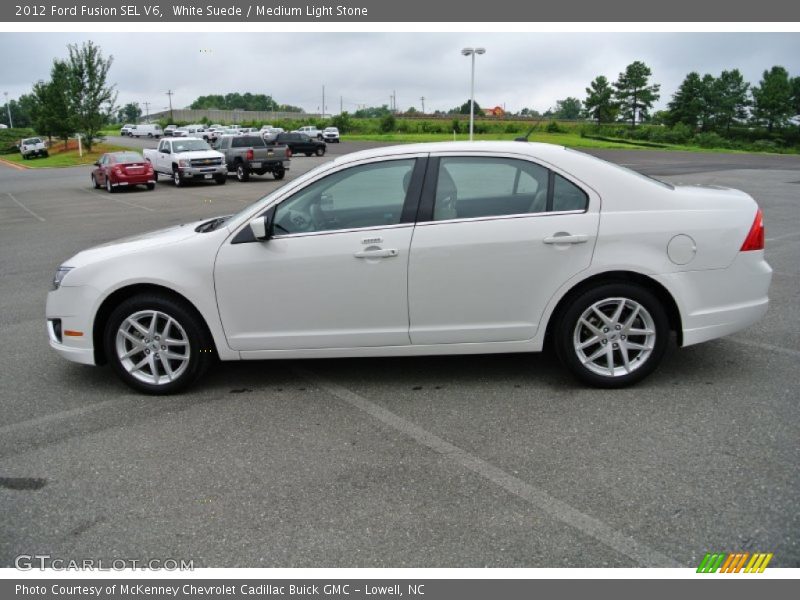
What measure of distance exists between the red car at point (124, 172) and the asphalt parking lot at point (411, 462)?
20350 mm

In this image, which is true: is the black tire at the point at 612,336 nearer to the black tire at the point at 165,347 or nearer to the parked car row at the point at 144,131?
the black tire at the point at 165,347

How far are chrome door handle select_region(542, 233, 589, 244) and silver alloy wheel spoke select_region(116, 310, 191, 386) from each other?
2.61 m

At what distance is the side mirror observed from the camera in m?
4.50

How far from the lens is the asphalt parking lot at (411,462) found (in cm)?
301

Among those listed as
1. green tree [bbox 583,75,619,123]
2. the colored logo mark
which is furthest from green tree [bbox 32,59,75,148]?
green tree [bbox 583,75,619,123]

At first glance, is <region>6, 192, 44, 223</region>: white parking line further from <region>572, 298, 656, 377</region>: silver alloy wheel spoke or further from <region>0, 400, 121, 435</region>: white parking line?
<region>572, 298, 656, 377</region>: silver alloy wheel spoke

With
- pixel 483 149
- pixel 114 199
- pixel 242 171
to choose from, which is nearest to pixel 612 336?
pixel 483 149

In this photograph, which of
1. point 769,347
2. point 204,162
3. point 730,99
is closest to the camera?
point 769,347

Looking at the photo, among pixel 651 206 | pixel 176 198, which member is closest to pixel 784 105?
pixel 176 198

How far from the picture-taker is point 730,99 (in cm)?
8719

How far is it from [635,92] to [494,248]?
10395 centimetres

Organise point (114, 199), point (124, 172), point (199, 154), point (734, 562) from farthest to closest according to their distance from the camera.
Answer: point (199, 154)
point (124, 172)
point (114, 199)
point (734, 562)

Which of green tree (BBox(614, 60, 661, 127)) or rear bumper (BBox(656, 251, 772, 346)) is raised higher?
green tree (BBox(614, 60, 661, 127))

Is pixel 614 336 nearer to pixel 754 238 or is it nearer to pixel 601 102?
pixel 754 238
